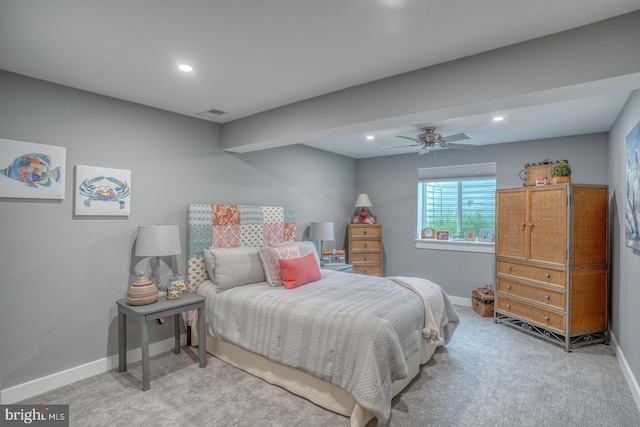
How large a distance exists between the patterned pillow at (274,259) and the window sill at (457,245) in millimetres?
2657

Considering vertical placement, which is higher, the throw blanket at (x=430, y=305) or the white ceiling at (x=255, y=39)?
the white ceiling at (x=255, y=39)

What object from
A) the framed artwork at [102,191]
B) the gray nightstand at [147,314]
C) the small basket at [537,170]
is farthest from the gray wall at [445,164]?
the framed artwork at [102,191]

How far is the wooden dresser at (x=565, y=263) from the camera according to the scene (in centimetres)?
336

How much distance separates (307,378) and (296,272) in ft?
3.49

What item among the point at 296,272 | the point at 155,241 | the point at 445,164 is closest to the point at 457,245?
the point at 445,164

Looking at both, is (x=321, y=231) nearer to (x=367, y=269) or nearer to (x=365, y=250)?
(x=365, y=250)

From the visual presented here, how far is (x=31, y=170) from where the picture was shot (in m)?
2.48

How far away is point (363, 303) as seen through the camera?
102 inches

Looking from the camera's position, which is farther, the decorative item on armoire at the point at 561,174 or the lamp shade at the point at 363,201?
the lamp shade at the point at 363,201

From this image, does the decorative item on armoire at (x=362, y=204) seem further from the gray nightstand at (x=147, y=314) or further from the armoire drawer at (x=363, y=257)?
the gray nightstand at (x=147, y=314)

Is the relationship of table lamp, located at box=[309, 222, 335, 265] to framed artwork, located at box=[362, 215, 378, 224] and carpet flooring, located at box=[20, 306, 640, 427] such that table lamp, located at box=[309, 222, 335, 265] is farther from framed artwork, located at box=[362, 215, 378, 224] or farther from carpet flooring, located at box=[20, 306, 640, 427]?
carpet flooring, located at box=[20, 306, 640, 427]

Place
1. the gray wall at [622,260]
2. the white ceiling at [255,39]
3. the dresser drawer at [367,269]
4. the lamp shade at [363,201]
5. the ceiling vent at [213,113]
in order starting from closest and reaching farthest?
the white ceiling at [255,39]
the gray wall at [622,260]
the ceiling vent at [213,113]
the dresser drawer at [367,269]
the lamp shade at [363,201]

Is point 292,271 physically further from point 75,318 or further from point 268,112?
point 75,318

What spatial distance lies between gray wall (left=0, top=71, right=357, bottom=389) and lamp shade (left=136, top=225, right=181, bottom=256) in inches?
12.9
